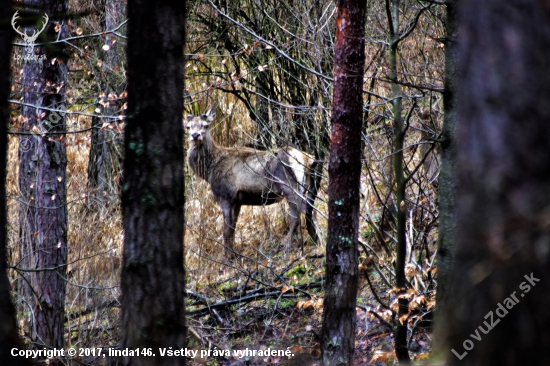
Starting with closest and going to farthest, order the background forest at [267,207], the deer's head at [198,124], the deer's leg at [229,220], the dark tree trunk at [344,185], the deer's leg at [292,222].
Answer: the dark tree trunk at [344,185]
the background forest at [267,207]
the deer's leg at [292,222]
the deer's leg at [229,220]
the deer's head at [198,124]

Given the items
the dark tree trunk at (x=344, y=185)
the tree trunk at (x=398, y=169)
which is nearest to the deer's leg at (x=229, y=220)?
the dark tree trunk at (x=344, y=185)

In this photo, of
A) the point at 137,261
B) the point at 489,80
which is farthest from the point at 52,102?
the point at 489,80

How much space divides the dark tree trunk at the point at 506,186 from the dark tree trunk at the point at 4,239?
2226 mm

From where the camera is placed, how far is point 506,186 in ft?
5.52

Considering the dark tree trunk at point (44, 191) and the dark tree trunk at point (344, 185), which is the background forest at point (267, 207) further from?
the dark tree trunk at point (344, 185)

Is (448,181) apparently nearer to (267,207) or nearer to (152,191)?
(152,191)

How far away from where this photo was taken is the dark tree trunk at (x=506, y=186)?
165 centimetres

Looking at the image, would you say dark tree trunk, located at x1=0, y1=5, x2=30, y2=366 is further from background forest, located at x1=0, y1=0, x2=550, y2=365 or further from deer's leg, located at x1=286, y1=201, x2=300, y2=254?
deer's leg, located at x1=286, y1=201, x2=300, y2=254

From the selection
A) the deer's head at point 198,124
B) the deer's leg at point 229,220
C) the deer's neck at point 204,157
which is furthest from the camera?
the deer's neck at point 204,157

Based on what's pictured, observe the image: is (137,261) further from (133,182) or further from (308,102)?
(308,102)

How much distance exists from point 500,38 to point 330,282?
15.2ft

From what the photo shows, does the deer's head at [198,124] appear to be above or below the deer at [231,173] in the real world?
above

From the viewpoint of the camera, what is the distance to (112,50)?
12.0 m

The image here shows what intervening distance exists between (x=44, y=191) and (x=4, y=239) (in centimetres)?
535
